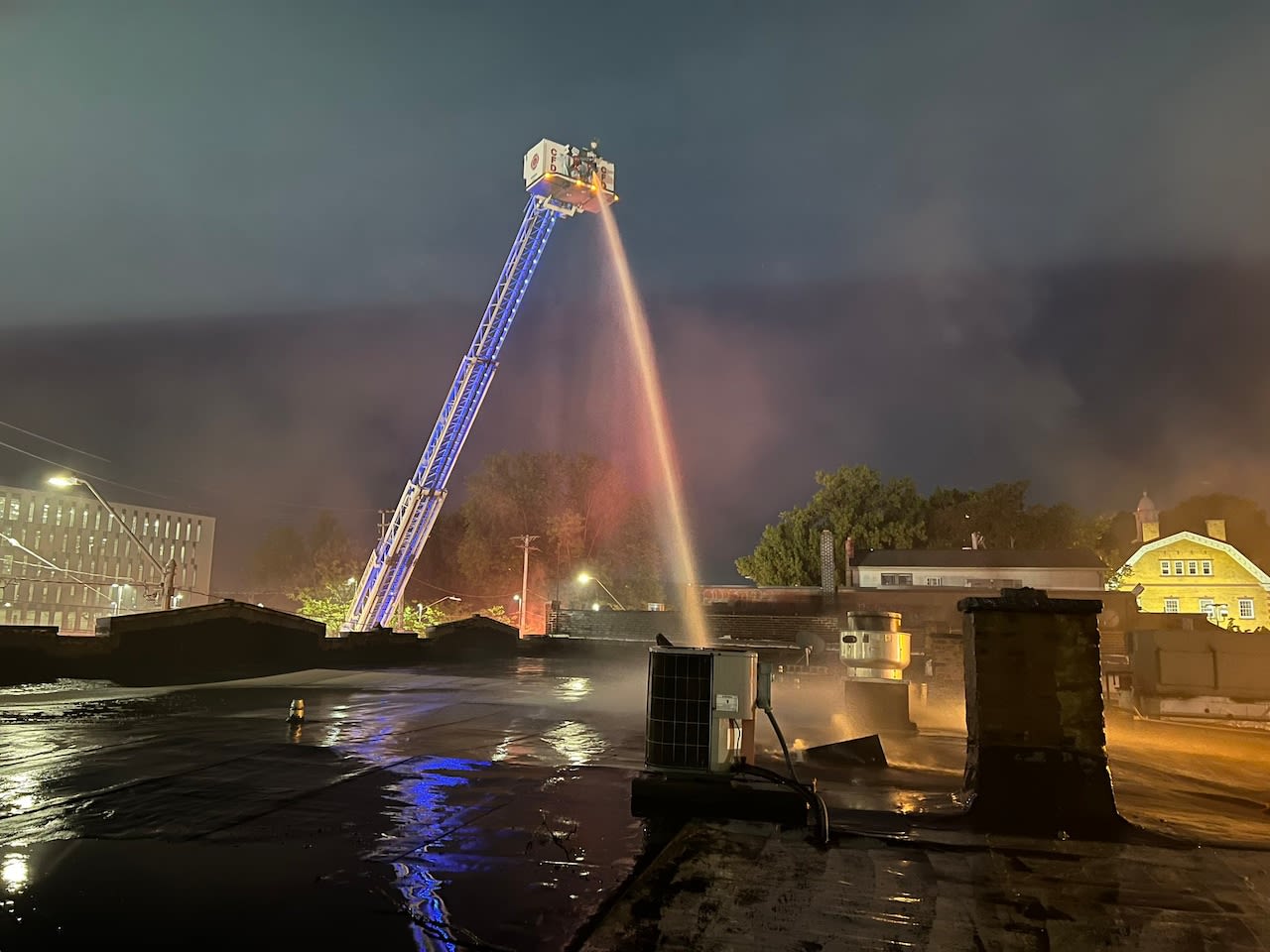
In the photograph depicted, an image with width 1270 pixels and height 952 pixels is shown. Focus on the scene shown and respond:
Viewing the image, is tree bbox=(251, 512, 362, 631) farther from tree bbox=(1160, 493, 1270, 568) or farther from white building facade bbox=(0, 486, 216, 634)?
tree bbox=(1160, 493, 1270, 568)

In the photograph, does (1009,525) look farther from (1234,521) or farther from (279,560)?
(279,560)

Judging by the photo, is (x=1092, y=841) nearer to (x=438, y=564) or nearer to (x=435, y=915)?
(x=435, y=915)

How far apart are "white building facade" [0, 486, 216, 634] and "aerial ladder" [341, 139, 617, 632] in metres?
62.5

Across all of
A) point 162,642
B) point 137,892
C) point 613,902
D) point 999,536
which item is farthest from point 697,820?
point 999,536

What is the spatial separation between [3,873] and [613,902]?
3204 mm

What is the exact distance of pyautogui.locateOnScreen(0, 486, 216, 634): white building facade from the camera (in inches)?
3649

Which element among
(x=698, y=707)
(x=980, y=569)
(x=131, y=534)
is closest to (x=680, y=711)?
(x=698, y=707)

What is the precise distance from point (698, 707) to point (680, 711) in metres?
0.16

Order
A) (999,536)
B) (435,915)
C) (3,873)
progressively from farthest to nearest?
(999,536), (3,873), (435,915)

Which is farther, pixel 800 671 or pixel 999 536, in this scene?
pixel 999 536

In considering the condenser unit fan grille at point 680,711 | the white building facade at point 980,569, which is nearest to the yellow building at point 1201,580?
the white building facade at point 980,569

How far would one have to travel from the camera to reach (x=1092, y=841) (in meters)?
4.79

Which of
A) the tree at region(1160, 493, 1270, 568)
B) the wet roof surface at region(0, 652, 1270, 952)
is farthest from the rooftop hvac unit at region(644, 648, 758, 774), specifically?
the tree at region(1160, 493, 1270, 568)

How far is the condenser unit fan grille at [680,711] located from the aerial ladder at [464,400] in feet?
102
